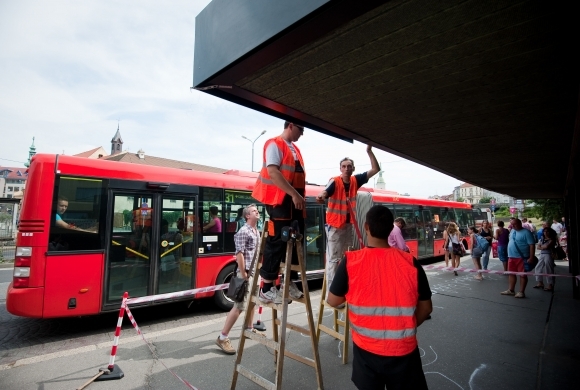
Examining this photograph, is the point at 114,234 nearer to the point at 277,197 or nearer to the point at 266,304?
the point at 266,304

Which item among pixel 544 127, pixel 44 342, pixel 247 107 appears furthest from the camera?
pixel 44 342

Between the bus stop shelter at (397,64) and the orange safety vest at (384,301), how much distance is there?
138cm

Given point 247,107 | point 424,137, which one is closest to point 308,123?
point 247,107

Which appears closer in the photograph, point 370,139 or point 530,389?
point 530,389

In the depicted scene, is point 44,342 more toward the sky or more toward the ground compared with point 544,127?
more toward the ground

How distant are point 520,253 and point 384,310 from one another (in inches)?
297

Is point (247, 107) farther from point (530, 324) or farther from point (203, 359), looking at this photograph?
point (530, 324)

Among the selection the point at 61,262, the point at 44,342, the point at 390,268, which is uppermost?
the point at 390,268

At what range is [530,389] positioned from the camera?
3.14 metres

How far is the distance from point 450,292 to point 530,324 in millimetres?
2435

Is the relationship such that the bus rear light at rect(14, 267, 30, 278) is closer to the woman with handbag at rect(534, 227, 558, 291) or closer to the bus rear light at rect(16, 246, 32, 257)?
the bus rear light at rect(16, 246, 32, 257)

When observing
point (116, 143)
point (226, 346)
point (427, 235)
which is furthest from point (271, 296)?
point (116, 143)

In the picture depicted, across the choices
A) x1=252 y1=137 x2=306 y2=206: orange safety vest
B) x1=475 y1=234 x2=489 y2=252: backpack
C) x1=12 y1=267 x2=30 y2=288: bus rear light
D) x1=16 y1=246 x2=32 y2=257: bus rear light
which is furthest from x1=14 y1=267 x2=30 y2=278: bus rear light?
x1=475 y1=234 x2=489 y2=252: backpack

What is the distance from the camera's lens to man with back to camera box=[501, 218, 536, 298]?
284 inches
